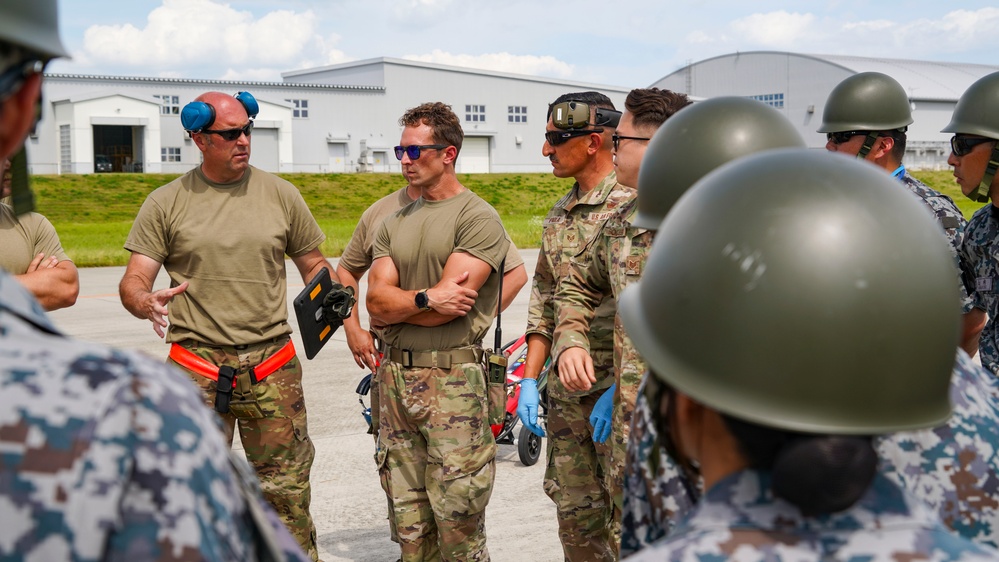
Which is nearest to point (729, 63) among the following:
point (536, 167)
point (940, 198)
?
point (536, 167)

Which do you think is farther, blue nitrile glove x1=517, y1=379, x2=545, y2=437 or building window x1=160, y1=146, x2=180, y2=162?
building window x1=160, y1=146, x2=180, y2=162

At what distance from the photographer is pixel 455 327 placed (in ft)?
16.6

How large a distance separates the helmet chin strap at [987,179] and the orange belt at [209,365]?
3351mm

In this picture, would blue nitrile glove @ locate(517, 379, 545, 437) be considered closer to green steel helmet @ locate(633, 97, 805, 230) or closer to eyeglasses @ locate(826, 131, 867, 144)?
green steel helmet @ locate(633, 97, 805, 230)

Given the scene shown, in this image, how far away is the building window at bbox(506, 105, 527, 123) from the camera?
6895 centimetres

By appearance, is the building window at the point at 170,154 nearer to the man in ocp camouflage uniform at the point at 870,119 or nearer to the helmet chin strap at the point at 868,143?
the man in ocp camouflage uniform at the point at 870,119

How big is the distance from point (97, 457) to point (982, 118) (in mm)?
4537

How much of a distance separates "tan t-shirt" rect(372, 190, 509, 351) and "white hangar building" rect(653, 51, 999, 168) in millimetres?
55476

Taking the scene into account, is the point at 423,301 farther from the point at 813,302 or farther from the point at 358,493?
the point at 813,302

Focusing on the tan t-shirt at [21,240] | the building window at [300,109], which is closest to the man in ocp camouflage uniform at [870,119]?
the tan t-shirt at [21,240]

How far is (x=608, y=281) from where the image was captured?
14.9 feet

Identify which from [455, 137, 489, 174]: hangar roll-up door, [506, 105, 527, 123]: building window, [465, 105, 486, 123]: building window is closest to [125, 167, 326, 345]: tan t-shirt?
[455, 137, 489, 174]: hangar roll-up door

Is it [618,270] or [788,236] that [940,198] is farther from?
[788,236]

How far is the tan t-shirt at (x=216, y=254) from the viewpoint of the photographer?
504 centimetres
